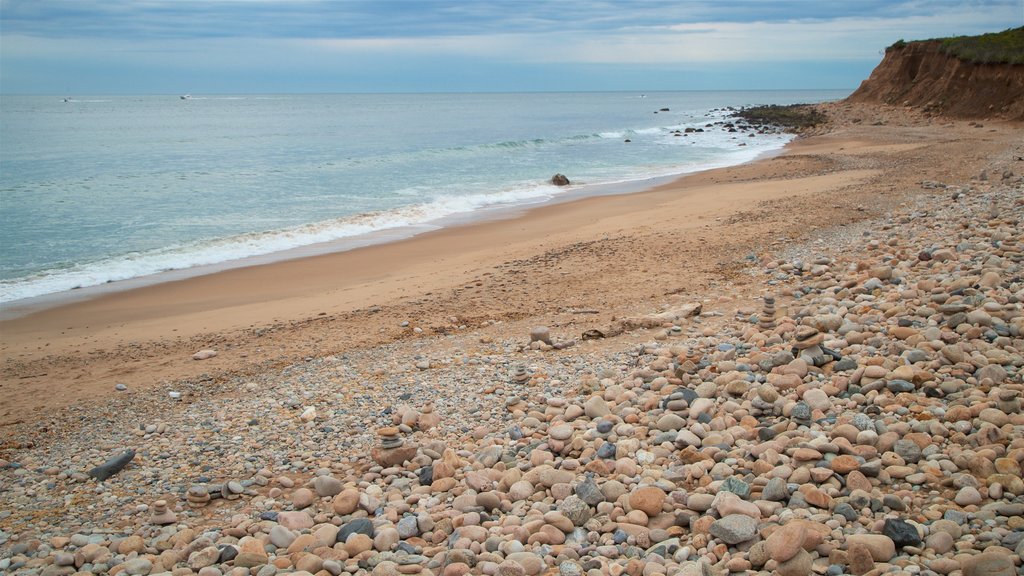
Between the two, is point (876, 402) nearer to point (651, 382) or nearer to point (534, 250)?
point (651, 382)

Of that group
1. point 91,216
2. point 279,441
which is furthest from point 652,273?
point 91,216

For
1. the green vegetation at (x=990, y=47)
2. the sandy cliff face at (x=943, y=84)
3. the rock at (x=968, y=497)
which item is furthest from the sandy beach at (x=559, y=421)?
the green vegetation at (x=990, y=47)

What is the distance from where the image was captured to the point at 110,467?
475 centimetres

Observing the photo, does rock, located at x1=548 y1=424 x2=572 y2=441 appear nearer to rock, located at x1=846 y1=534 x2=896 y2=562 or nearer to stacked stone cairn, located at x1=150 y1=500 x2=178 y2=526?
rock, located at x1=846 y1=534 x2=896 y2=562

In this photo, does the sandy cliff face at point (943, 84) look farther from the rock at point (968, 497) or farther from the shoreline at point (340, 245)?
the rock at point (968, 497)

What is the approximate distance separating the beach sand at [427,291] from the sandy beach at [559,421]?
0.07 metres

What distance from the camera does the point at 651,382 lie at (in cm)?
523

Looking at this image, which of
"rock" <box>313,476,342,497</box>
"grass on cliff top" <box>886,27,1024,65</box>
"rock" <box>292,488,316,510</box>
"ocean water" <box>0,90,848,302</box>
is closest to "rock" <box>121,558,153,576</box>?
"rock" <box>292,488,316,510</box>

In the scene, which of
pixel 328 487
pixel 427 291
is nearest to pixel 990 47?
pixel 427 291

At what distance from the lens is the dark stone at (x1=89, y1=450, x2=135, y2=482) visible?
4715 mm

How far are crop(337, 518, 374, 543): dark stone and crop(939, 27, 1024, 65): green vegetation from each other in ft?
125

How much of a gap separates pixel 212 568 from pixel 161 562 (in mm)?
370

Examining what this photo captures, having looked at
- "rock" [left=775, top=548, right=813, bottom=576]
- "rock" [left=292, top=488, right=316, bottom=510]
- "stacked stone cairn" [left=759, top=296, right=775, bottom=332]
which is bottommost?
"rock" [left=292, top=488, right=316, bottom=510]

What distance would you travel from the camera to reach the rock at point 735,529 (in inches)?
127
